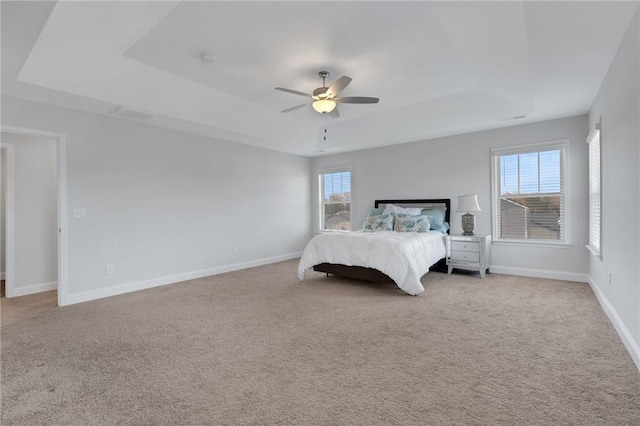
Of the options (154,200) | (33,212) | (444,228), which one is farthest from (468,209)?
(33,212)

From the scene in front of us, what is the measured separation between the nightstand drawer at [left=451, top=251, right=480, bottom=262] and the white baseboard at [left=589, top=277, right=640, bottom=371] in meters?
1.50

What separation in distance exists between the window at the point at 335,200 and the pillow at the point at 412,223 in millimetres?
1935

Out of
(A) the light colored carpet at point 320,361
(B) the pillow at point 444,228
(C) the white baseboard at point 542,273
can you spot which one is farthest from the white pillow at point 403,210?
(A) the light colored carpet at point 320,361

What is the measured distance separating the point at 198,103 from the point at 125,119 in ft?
3.65

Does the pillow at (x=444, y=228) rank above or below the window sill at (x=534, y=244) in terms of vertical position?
above

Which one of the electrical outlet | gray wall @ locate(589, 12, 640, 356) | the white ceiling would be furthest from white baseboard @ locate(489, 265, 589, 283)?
the electrical outlet

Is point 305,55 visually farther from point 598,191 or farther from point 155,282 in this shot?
point 155,282

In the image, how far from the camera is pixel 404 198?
623 centimetres

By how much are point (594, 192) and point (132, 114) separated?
618 cm

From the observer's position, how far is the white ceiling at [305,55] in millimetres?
2367

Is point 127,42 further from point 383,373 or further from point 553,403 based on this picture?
point 553,403

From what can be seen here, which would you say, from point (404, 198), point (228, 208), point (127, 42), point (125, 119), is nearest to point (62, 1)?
point (127, 42)

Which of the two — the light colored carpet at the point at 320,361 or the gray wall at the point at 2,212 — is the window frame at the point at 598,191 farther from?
the gray wall at the point at 2,212

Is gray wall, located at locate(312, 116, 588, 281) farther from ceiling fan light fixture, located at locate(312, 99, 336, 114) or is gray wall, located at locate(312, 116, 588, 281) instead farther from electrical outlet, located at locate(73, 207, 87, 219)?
electrical outlet, located at locate(73, 207, 87, 219)
